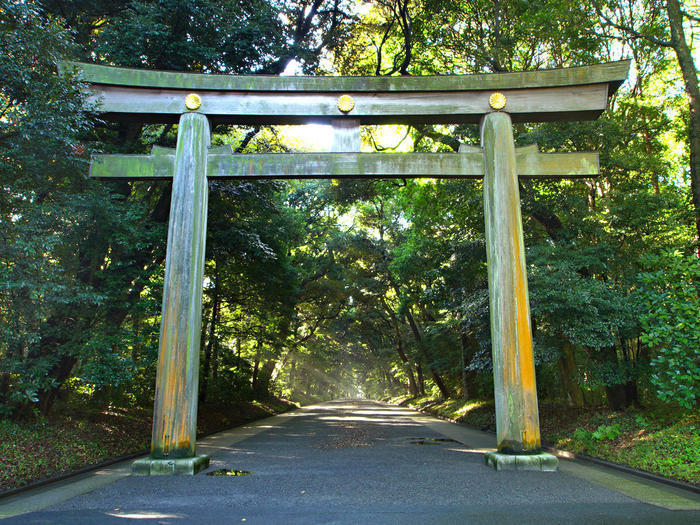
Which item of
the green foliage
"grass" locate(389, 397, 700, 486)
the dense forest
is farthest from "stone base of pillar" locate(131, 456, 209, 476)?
the green foliage

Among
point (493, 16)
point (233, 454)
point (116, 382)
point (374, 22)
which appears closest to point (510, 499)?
point (233, 454)

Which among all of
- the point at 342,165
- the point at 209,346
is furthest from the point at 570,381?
the point at 209,346

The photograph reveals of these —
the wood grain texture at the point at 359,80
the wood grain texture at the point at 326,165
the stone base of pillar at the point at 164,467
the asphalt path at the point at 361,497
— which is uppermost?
the wood grain texture at the point at 359,80

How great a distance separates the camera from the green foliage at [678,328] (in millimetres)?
6824

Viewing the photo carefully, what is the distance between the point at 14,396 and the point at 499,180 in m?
8.07

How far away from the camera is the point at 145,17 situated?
370 inches

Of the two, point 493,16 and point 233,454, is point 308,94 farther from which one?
point 493,16

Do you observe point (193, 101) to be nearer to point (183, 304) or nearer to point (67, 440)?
point (183, 304)

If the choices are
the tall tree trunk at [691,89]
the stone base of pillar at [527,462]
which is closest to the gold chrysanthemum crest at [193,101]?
the stone base of pillar at [527,462]

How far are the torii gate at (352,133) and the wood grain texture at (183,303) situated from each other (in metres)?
0.02

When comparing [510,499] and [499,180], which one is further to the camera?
[499,180]

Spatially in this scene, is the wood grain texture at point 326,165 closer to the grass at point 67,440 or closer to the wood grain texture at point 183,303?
the wood grain texture at point 183,303

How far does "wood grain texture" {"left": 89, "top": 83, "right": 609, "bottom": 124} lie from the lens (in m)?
7.33

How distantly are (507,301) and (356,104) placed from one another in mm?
3837
